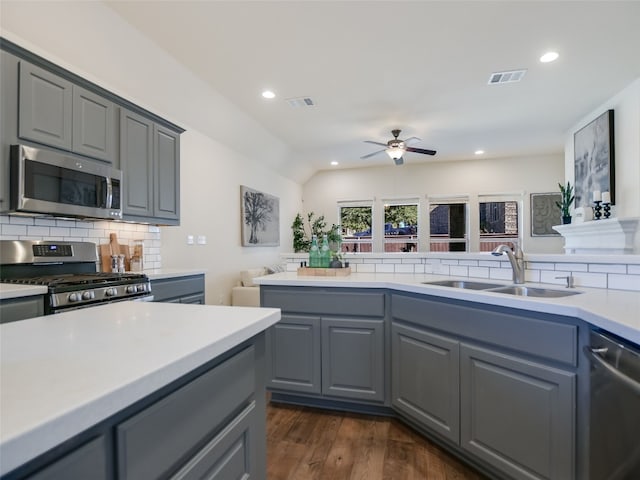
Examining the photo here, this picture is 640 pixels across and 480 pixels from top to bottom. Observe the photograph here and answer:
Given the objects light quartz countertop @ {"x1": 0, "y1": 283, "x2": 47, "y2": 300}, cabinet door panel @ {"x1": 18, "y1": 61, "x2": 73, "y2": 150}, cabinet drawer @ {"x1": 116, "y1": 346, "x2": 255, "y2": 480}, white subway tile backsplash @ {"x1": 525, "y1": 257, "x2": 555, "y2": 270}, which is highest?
cabinet door panel @ {"x1": 18, "y1": 61, "x2": 73, "y2": 150}

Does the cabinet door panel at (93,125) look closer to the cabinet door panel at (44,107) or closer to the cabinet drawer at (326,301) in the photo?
the cabinet door panel at (44,107)

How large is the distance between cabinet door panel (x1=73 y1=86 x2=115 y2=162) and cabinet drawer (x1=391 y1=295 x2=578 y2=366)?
2494 millimetres

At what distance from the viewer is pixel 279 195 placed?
22.7 feet

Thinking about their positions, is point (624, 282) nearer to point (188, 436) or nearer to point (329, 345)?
point (329, 345)

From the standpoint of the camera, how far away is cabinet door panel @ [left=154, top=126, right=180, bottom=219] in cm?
323

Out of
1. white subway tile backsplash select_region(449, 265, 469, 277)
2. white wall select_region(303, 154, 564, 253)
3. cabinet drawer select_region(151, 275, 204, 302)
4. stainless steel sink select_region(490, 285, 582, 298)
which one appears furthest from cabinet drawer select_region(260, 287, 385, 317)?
white wall select_region(303, 154, 564, 253)

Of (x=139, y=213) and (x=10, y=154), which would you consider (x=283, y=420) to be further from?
(x=10, y=154)

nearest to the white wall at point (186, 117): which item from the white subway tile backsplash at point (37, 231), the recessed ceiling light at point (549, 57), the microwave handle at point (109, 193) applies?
the white subway tile backsplash at point (37, 231)

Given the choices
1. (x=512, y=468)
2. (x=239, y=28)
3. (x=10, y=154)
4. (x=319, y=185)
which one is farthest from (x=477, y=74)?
(x=319, y=185)

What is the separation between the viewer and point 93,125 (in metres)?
2.55

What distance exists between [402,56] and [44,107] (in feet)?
9.49

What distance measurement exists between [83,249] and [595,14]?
174 inches

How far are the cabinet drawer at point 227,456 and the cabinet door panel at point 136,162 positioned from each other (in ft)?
8.10

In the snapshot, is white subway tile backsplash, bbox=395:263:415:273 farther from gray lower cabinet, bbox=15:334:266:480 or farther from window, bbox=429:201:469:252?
window, bbox=429:201:469:252
